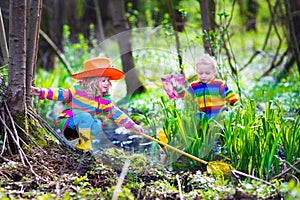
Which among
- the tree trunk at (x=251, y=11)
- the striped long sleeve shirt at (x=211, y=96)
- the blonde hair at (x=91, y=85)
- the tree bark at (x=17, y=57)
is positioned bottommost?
the striped long sleeve shirt at (x=211, y=96)

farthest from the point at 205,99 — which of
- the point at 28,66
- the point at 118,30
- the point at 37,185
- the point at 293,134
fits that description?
the point at 118,30

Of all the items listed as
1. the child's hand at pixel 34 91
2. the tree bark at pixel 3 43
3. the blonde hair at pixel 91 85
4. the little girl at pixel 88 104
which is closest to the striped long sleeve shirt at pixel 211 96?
the little girl at pixel 88 104

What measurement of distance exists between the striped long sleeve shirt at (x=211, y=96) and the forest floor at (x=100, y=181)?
0.69 m

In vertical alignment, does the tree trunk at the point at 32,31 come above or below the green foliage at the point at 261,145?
above

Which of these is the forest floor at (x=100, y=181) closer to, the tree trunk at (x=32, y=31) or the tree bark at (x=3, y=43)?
the tree trunk at (x=32, y=31)

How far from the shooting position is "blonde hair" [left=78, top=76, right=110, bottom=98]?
344cm

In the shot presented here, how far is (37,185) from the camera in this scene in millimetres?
2641

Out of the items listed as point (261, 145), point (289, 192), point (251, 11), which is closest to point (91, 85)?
point (261, 145)

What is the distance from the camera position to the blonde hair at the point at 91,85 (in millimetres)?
3436

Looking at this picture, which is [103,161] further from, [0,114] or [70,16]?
[70,16]

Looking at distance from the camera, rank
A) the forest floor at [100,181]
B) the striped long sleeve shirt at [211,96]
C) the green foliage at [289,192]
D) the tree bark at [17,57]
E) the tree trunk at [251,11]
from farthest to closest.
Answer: the tree trunk at [251,11], the striped long sleeve shirt at [211,96], the tree bark at [17,57], the forest floor at [100,181], the green foliage at [289,192]

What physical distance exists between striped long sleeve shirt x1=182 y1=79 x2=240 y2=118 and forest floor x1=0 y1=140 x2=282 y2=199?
2.27 feet

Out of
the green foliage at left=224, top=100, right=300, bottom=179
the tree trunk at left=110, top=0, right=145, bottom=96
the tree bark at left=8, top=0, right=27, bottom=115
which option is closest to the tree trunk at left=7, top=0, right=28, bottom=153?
the tree bark at left=8, top=0, right=27, bottom=115

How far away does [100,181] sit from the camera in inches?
112
